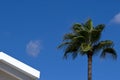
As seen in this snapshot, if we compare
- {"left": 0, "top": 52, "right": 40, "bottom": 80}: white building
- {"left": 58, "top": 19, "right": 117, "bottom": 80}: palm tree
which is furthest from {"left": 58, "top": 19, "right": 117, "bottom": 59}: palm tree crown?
{"left": 0, "top": 52, "right": 40, "bottom": 80}: white building

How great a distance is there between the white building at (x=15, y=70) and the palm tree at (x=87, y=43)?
18.3 meters

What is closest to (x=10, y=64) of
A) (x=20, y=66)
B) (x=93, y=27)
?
(x=20, y=66)

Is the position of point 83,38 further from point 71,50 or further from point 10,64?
point 10,64

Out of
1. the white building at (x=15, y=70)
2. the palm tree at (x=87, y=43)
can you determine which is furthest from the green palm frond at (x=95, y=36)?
the white building at (x=15, y=70)

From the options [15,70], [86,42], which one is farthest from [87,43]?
[15,70]

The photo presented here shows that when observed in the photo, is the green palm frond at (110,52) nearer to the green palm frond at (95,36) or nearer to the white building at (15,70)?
the green palm frond at (95,36)

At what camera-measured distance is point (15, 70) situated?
12891mm

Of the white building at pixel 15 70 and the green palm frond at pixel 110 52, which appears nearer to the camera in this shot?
the white building at pixel 15 70

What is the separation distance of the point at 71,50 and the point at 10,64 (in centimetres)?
1971

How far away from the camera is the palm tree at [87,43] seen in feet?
104

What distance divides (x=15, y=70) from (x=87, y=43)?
19165mm

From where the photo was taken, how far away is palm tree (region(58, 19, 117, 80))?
104 ft

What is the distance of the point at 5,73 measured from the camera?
42.6 feet

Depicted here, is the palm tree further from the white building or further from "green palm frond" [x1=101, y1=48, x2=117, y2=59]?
the white building
